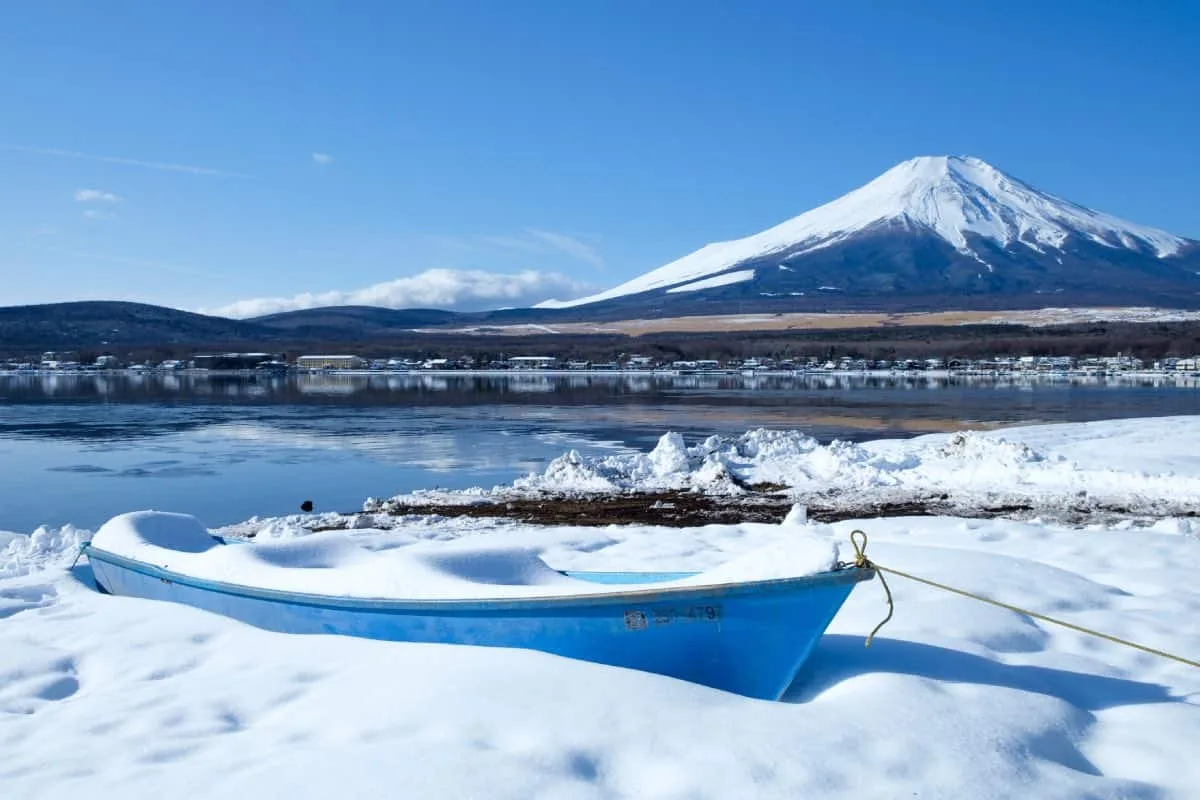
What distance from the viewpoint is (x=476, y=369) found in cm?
10912

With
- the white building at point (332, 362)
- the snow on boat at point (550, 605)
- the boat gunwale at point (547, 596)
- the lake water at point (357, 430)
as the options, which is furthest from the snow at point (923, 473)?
the white building at point (332, 362)

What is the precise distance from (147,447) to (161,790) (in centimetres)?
2255

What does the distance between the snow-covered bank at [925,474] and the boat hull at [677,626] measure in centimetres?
887

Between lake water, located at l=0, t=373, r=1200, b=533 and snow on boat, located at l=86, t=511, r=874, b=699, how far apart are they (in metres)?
8.06

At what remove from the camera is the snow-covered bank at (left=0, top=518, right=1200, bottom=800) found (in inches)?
170

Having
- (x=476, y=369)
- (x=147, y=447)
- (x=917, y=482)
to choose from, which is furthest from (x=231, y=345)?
(x=917, y=482)

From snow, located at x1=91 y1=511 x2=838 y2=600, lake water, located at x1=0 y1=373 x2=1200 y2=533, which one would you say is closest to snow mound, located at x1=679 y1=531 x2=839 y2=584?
snow, located at x1=91 y1=511 x2=838 y2=600

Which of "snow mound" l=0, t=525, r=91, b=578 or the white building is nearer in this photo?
"snow mound" l=0, t=525, r=91, b=578

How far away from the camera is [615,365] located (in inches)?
4414

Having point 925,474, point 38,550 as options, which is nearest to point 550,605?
point 38,550

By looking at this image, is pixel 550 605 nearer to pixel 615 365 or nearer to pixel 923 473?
pixel 923 473

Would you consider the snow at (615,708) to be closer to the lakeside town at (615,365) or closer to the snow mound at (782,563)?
the snow mound at (782,563)

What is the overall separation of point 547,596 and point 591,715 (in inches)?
34.9

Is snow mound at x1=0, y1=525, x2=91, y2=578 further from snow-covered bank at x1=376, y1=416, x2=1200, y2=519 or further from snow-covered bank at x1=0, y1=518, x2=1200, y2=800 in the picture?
snow-covered bank at x1=376, y1=416, x2=1200, y2=519
